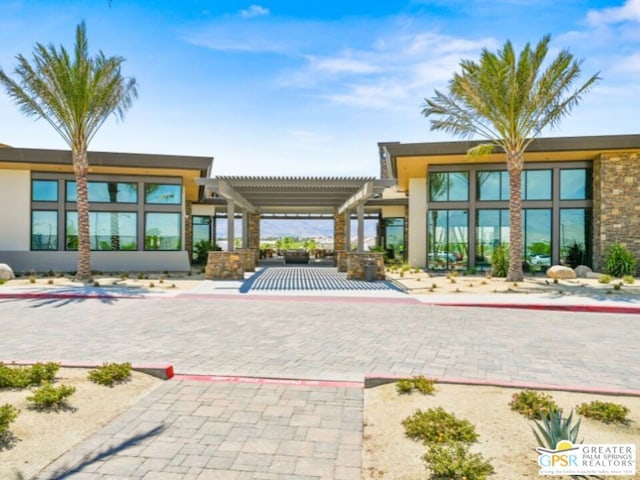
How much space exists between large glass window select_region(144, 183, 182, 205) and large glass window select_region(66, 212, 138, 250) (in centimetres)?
125

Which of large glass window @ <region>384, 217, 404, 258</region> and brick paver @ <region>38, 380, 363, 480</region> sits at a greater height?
large glass window @ <region>384, 217, 404, 258</region>

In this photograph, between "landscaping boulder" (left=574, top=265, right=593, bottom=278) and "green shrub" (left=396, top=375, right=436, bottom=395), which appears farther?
"landscaping boulder" (left=574, top=265, right=593, bottom=278)

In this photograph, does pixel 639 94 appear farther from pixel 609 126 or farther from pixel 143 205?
pixel 143 205

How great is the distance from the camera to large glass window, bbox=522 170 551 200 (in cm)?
2156

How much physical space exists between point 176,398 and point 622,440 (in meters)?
4.27

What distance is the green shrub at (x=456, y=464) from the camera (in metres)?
2.99

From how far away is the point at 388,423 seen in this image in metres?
4.06

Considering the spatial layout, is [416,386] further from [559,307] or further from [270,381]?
[559,307]

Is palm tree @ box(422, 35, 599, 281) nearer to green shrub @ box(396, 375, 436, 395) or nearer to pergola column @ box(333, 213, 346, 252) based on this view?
green shrub @ box(396, 375, 436, 395)

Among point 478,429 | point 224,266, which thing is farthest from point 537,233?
point 478,429

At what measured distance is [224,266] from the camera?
1802 cm

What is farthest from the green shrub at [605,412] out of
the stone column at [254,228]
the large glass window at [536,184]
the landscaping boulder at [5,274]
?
the stone column at [254,228]

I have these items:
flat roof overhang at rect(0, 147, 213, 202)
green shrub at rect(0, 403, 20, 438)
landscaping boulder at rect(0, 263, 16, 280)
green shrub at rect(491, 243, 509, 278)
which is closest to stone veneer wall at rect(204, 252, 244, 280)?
flat roof overhang at rect(0, 147, 213, 202)

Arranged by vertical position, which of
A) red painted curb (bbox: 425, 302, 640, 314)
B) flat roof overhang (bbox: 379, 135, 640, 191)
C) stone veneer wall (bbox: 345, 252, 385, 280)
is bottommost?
red painted curb (bbox: 425, 302, 640, 314)
